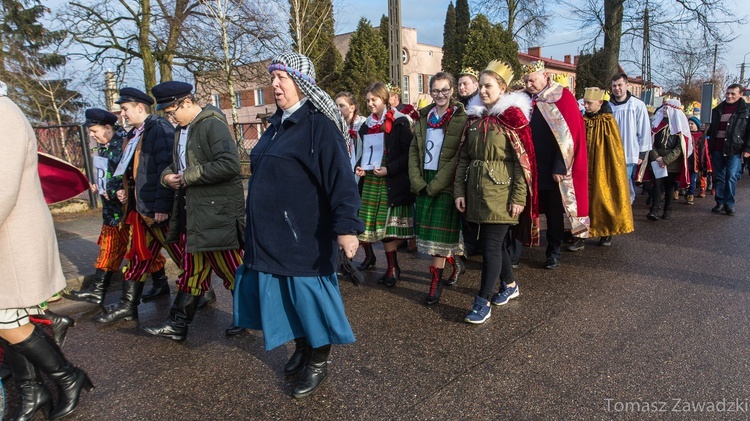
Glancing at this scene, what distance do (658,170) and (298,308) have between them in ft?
21.4

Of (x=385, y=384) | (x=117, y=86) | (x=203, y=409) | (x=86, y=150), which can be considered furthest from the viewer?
(x=117, y=86)

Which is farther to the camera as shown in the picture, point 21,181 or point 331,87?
point 331,87

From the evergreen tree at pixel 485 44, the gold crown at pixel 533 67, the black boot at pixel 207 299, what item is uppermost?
the evergreen tree at pixel 485 44

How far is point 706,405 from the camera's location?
2584 mm

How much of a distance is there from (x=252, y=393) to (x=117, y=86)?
1460 centimetres

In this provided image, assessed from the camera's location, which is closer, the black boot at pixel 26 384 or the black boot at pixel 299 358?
the black boot at pixel 26 384

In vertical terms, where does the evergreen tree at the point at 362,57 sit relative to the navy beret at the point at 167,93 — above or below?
above

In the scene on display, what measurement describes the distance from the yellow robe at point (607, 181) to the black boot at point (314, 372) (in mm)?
3936

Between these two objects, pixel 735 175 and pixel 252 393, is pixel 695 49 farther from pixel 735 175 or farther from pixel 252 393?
pixel 252 393

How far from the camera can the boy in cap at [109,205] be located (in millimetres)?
4324

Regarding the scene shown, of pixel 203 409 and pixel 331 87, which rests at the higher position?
pixel 331 87

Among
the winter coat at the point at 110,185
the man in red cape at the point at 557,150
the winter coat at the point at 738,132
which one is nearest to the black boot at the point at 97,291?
the winter coat at the point at 110,185

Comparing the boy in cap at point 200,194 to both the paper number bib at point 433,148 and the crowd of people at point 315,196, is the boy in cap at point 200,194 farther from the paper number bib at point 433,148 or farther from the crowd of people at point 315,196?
the paper number bib at point 433,148

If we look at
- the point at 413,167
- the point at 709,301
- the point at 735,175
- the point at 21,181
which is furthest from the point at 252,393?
the point at 735,175
